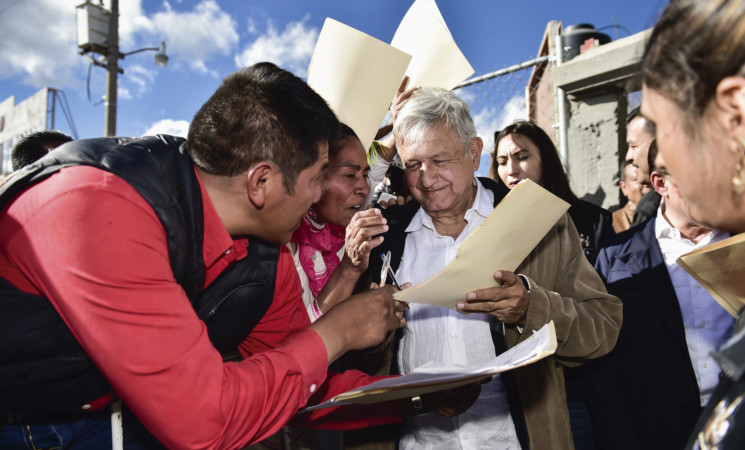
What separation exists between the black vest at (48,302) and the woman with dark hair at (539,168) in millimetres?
2472

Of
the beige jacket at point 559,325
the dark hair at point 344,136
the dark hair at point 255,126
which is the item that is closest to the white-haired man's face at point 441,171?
the dark hair at point 344,136

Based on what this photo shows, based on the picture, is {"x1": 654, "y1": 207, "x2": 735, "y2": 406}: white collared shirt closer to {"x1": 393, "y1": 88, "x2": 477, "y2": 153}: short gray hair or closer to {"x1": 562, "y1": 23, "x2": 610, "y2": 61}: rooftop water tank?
{"x1": 393, "y1": 88, "x2": 477, "y2": 153}: short gray hair

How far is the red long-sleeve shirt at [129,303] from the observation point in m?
1.02

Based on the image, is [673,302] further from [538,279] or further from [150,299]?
[150,299]

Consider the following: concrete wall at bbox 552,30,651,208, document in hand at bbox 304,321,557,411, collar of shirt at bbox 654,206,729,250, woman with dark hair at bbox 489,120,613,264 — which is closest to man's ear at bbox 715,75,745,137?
document in hand at bbox 304,321,557,411

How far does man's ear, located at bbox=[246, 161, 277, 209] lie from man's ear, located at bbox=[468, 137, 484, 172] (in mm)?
1285

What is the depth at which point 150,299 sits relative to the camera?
107 centimetres

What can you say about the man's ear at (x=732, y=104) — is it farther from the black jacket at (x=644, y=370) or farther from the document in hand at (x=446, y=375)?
the black jacket at (x=644, y=370)

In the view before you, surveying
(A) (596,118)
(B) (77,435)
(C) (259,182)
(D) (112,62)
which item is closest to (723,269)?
(C) (259,182)

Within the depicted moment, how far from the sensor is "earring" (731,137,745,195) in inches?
32.5

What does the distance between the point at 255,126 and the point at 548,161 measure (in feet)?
8.19

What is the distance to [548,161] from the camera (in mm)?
3326

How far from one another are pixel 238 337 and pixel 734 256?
149 centimetres

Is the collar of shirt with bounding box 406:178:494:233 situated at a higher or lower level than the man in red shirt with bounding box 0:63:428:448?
higher
